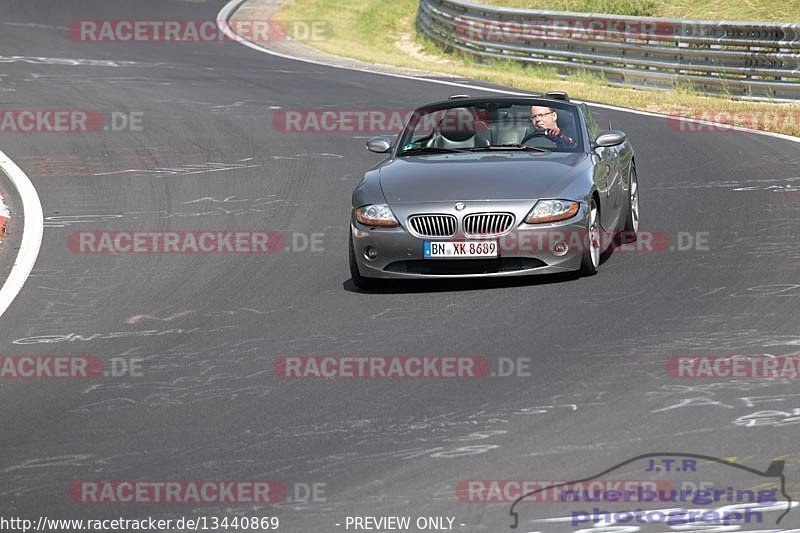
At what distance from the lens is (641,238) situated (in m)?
12.6

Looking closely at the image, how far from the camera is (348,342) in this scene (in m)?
9.18

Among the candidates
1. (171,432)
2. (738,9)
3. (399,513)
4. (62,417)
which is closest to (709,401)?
(399,513)

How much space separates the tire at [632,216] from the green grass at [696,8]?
19.7 m

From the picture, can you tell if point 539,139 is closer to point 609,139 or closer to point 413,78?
point 609,139

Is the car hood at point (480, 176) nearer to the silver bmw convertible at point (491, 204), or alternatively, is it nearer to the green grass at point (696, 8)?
the silver bmw convertible at point (491, 204)

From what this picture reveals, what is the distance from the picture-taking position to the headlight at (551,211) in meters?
10.6

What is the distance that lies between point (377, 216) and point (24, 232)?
4.19 metres

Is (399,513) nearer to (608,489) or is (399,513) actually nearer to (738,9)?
(608,489)

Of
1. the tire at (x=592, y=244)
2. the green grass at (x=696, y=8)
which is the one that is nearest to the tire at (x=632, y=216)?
the tire at (x=592, y=244)

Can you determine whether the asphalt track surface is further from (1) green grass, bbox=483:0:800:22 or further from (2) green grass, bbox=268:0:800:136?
(1) green grass, bbox=483:0:800:22

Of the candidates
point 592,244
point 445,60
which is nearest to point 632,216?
point 592,244

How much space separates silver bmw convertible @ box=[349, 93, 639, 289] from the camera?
10.6 meters

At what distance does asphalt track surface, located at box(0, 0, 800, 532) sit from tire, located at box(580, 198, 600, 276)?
144 mm

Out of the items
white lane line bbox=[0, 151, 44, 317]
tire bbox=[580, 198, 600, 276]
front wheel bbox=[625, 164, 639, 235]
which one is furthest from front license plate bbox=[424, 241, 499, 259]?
white lane line bbox=[0, 151, 44, 317]
